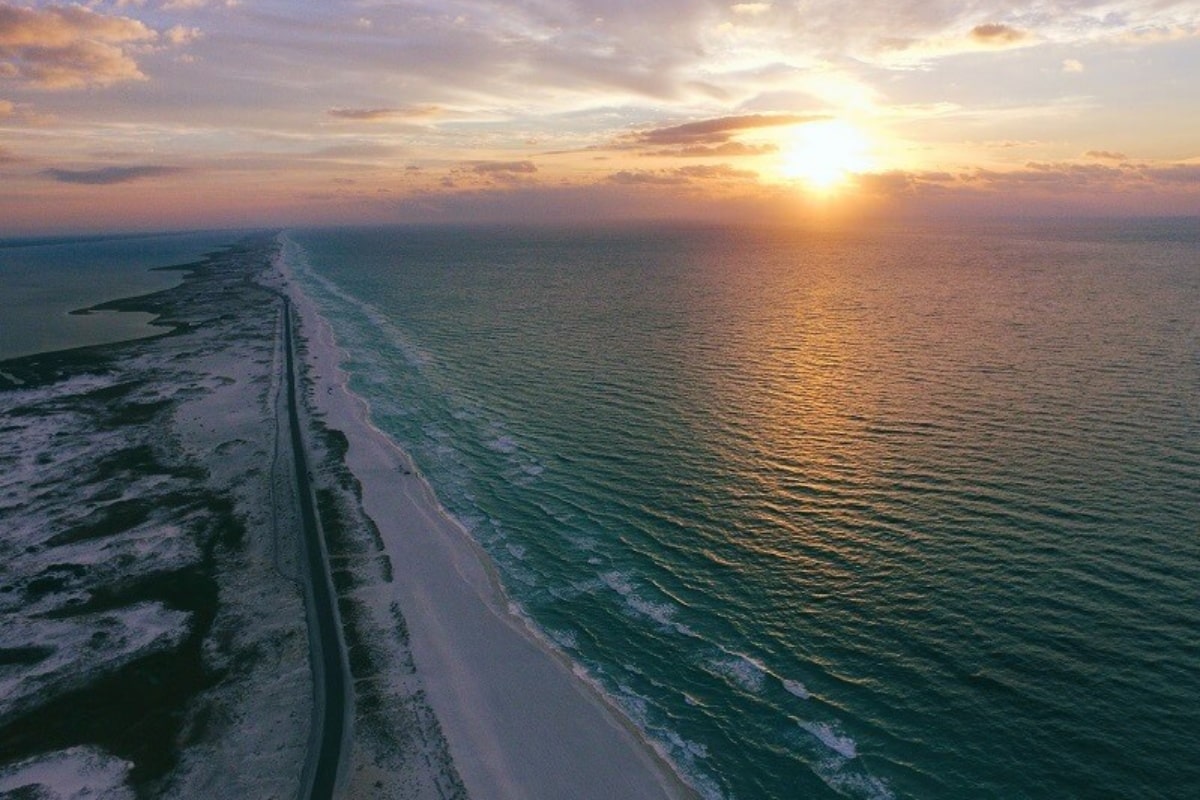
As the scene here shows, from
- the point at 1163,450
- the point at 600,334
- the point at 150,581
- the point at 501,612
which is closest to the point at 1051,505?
the point at 1163,450

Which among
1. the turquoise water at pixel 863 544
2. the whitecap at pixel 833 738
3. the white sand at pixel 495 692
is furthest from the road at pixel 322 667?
the whitecap at pixel 833 738

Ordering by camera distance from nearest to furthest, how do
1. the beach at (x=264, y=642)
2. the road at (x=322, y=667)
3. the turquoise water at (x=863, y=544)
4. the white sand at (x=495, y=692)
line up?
the white sand at (x=495, y=692) → the turquoise water at (x=863, y=544) → the road at (x=322, y=667) → the beach at (x=264, y=642)

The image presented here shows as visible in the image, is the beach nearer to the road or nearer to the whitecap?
the road

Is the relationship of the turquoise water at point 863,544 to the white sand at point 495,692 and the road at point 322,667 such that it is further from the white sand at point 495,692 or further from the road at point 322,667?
the road at point 322,667

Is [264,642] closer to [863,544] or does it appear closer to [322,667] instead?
[322,667]

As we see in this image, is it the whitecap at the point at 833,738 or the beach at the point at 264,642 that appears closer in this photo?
the whitecap at the point at 833,738

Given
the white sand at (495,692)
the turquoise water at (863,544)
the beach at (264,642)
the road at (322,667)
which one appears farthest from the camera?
the beach at (264,642)

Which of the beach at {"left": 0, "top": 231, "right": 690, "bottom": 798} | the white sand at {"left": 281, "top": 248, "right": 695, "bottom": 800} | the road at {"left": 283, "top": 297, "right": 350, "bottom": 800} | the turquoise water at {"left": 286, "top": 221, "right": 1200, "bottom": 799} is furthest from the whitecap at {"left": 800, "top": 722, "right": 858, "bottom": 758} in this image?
the road at {"left": 283, "top": 297, "right": 350, "bottom": 800}
